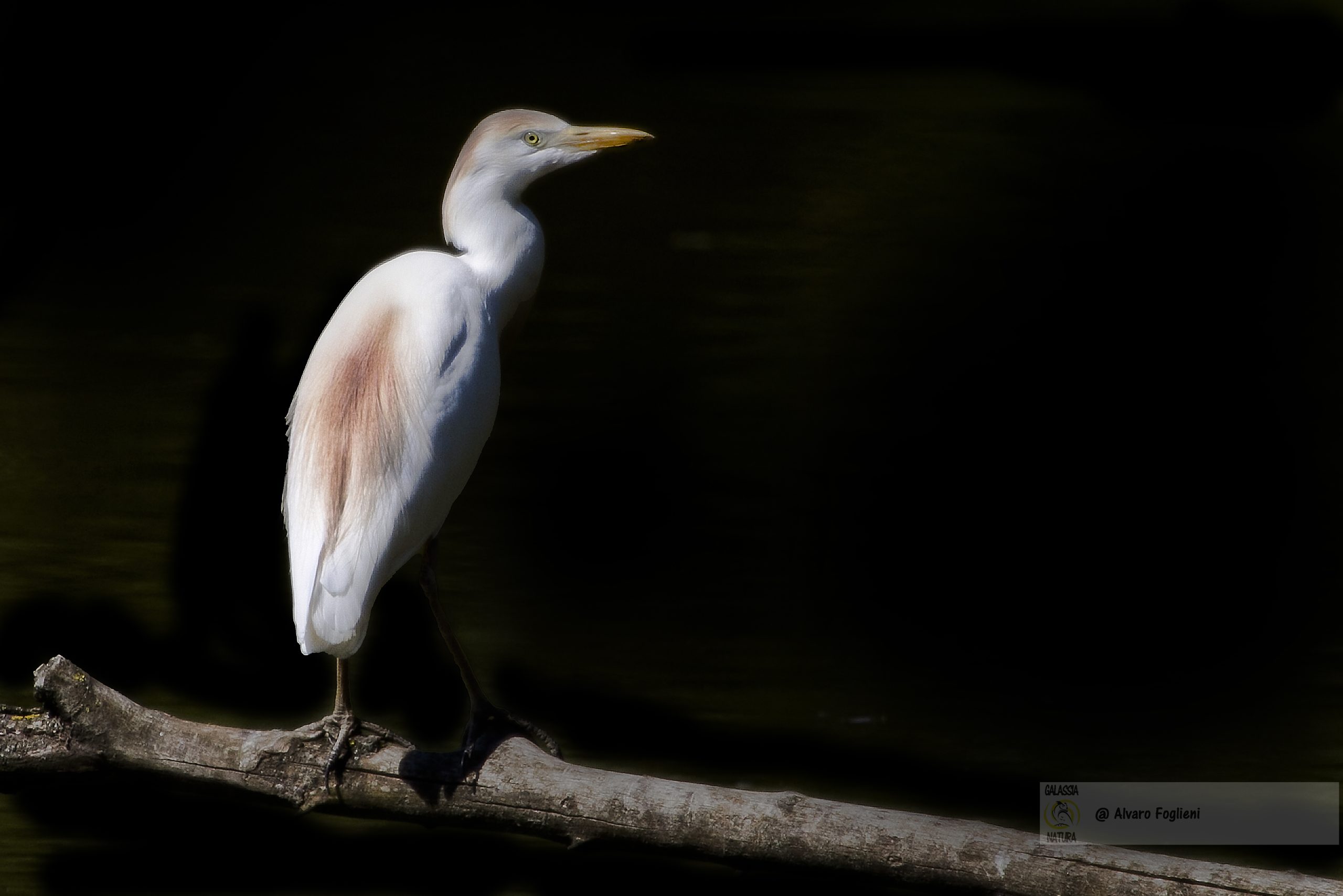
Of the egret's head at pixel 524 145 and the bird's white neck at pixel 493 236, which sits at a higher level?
the egret's head at pixel 524 145

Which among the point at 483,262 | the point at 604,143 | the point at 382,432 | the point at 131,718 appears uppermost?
the point at 604,143

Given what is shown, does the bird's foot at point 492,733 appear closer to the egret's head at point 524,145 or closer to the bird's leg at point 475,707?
the bird's leg at point 475,707

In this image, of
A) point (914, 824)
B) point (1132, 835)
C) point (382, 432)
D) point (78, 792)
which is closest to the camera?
point (914, 824)

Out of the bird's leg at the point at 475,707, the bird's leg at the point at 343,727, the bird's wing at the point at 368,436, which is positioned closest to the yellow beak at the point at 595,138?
the bird's wing at the point at 368,436

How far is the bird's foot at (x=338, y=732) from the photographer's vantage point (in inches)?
40.2

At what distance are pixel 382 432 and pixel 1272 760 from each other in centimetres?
130

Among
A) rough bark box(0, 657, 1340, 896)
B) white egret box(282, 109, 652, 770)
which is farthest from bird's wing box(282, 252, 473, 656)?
rough bark box(0, 657, 1340, 896)

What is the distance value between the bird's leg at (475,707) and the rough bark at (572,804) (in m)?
0.09

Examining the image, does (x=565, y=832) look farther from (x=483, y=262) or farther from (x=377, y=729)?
(x=483, y=262)

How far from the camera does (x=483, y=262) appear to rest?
1173 mm

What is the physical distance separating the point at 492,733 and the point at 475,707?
0.22 ft

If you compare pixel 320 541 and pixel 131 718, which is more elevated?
pixel 320 541

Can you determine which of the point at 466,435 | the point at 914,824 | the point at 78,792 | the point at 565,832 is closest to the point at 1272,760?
the point at 914,824

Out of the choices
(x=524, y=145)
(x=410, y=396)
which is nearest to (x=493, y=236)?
(x=524, y=145)
